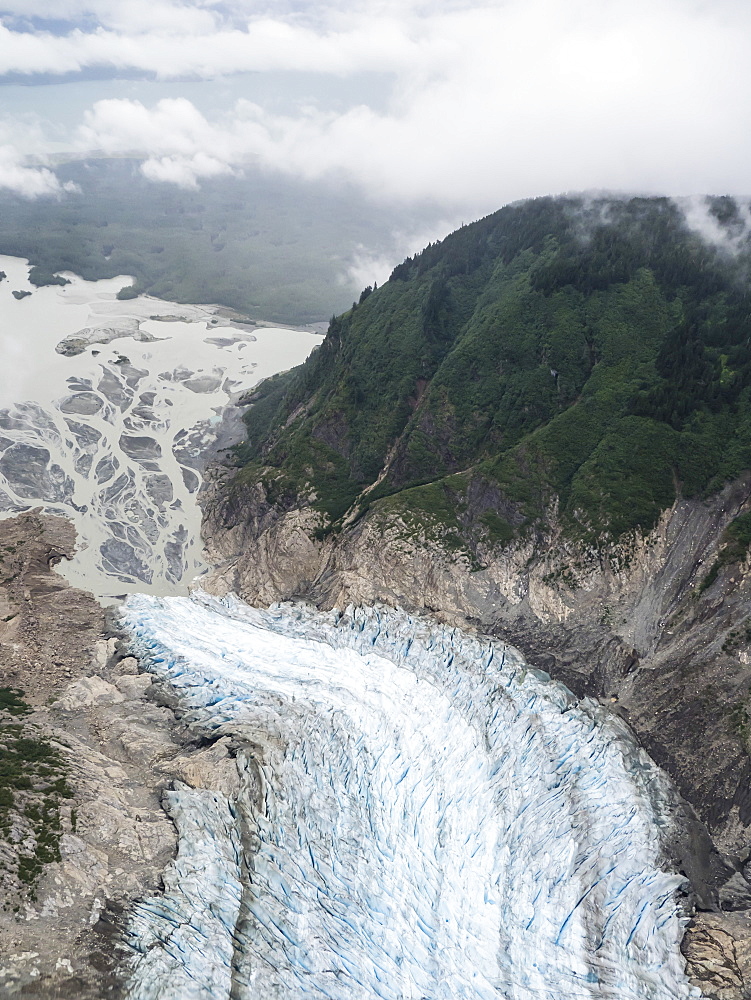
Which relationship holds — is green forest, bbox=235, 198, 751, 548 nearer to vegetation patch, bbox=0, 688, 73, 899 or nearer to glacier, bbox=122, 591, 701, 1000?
glacier, bbox=122, 591, 701, 1000

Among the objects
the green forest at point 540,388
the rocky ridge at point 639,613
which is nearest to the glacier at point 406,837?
the rocky ridge at point 639,613

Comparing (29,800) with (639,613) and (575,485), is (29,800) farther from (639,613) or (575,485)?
(575,485)

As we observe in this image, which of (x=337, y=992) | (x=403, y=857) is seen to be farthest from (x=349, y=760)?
(x=337, y=992)

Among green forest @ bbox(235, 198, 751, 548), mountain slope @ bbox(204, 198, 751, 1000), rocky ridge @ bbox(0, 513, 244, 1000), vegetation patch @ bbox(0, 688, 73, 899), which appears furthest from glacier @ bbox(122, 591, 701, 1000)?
green forest @ bbox(235, 198, 751, 548)

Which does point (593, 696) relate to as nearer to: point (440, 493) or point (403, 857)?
point (403, 857)

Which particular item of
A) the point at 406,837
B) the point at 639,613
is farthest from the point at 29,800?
the point at 639,613
